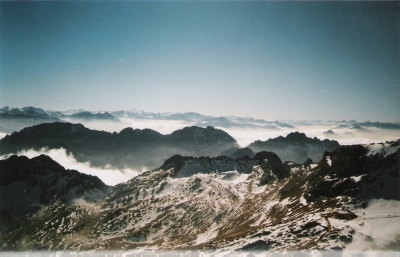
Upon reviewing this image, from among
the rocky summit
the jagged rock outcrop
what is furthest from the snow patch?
the jagged rock outcrop

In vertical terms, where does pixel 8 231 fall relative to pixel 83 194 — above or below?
below

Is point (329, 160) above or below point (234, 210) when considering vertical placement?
above

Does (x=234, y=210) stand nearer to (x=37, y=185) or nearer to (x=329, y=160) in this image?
(x=329, y=160)

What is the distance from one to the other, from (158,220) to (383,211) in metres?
46.2

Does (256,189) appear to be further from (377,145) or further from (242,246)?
(242,246)

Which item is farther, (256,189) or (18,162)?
(18,162)

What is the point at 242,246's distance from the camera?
22844 millimetres

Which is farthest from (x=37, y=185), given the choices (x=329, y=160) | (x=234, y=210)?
(x=329, y=160)

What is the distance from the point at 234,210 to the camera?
172 ft

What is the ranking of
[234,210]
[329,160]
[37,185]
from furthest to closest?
[37,185] → [234,210] → [329,160]

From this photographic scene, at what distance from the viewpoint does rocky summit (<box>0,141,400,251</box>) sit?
923 inches

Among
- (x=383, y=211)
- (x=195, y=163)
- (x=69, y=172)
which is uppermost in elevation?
(x=383, y=211)

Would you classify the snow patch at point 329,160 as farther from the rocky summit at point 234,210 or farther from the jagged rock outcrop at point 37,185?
the jagged rock outcrop at point 37,185

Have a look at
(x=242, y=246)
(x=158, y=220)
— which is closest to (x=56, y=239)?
(x=158, y=220)
